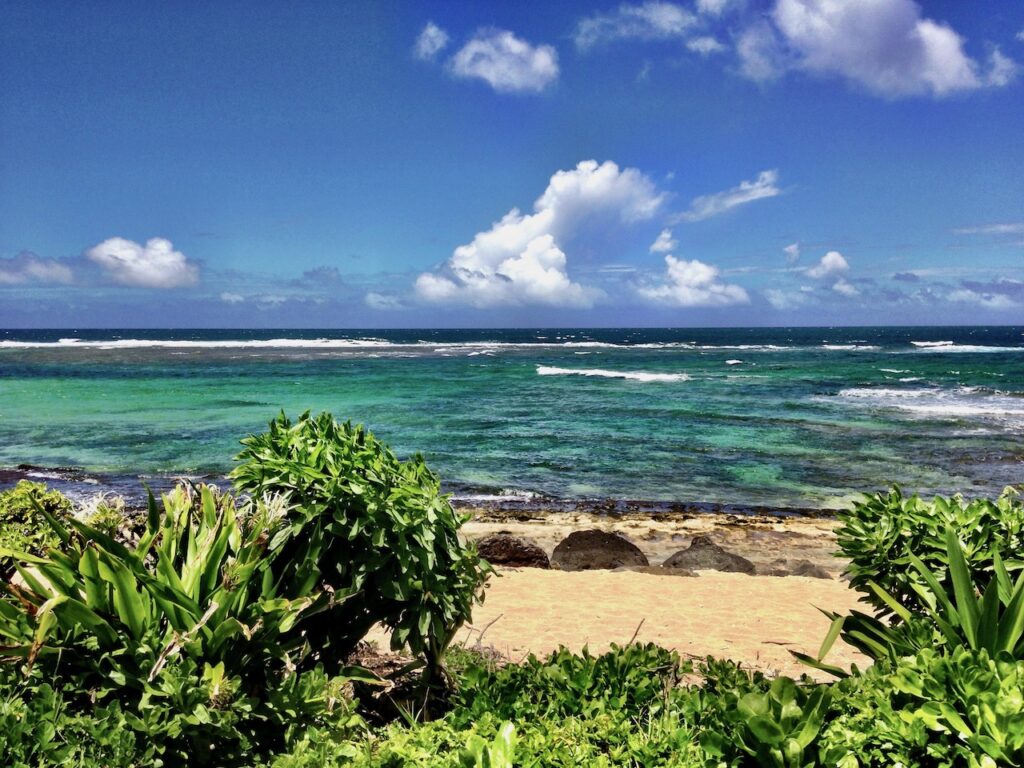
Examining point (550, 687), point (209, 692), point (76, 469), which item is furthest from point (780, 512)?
point (76, 469)

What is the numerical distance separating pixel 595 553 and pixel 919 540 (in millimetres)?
7564

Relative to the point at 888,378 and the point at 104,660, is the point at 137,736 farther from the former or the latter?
the point at 888,378

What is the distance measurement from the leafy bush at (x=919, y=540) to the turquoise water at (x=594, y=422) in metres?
12.3

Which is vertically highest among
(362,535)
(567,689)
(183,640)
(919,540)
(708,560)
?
(362,535)

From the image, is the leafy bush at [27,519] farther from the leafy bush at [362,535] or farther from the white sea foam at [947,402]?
the white sea foam at [947,402]

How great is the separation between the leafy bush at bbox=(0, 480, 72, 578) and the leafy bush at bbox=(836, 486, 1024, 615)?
457cm

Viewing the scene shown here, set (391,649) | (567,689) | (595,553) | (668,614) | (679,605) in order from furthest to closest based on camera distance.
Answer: (595,553)
(679,605)
(668,614)
(391,649)
(567,689)

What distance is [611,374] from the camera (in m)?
48.9

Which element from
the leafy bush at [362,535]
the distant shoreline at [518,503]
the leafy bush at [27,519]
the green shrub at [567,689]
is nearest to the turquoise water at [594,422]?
the distant shoreline at [518,503]

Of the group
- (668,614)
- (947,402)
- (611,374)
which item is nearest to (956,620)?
(668,614)

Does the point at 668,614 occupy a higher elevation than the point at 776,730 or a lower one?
lower

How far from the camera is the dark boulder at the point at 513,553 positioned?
1092 centimetres

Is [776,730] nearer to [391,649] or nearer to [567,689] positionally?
[567,689]

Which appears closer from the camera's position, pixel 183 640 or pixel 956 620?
pixel 183 640
